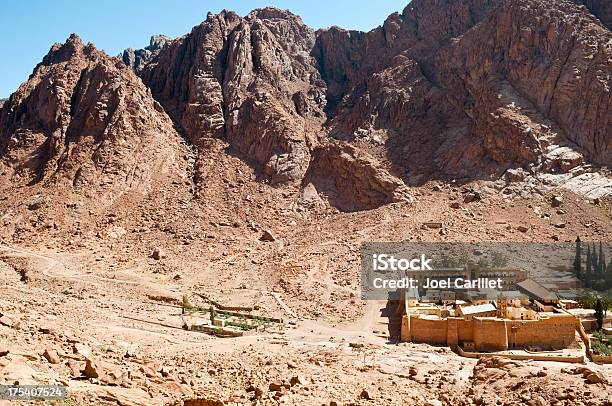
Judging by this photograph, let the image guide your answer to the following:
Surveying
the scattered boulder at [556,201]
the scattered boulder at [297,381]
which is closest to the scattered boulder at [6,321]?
the scattered boulder at [297,381]

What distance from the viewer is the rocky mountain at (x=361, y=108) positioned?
56.9 metres

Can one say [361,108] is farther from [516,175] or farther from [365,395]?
[365,395]

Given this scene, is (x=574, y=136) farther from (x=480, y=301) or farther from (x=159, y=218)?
(x=159, y=218)

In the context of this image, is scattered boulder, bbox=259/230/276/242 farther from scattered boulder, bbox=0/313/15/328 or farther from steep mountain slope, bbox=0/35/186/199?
scattered boulder, bbox=0/313/15/328

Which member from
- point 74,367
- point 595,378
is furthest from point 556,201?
point 74,367

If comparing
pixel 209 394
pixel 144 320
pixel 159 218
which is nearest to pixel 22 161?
pixel 159 218

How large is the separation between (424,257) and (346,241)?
7281 mm

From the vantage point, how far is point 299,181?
58.4 m

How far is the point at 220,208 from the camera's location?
177ft

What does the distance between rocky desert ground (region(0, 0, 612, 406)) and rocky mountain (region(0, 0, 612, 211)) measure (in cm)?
23

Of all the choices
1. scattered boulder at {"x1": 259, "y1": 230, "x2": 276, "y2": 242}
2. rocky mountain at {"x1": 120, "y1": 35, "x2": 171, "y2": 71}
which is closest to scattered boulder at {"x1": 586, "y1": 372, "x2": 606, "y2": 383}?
scattered boulder at {"x1": 259, "y1": 230, "x2": 276, "y2": 242}

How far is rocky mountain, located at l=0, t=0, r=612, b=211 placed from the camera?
56875mm

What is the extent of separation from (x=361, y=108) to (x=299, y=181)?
17952 mm

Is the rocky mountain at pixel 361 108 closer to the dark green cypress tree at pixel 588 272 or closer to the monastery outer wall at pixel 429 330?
the dark green cypress tree at pixel 588 272
